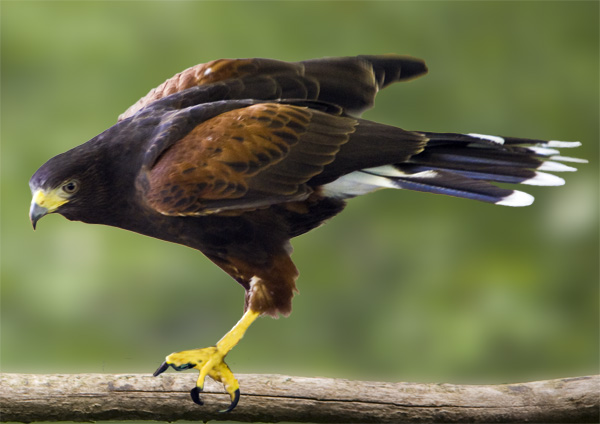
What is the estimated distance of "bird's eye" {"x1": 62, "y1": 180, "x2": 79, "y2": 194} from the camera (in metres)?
2.28

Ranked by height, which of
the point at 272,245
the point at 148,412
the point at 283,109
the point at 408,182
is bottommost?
the point at 148,412

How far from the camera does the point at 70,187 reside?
2.29 m

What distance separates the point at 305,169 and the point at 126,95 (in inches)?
63.3

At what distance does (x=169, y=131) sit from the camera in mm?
2295

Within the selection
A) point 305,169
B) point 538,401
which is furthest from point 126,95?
point 538,401

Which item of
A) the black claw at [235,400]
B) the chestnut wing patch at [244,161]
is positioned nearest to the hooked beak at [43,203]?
the chestnut wing patch at [244,161]

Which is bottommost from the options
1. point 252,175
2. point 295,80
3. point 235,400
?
point 235,400

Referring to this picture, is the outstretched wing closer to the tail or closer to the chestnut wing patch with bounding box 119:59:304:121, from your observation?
the chestnut wing patch with bounding box 119:59:304:121

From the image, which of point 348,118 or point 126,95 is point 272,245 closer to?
point 348,118

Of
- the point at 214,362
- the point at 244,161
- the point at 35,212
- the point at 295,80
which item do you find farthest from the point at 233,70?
the point at 214,362

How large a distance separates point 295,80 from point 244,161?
1.63 feet

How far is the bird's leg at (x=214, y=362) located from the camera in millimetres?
2336

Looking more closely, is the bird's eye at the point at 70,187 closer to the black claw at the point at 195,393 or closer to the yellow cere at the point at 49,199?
the yellow cere at the point at 49,199

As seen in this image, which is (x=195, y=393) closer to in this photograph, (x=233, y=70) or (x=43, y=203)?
(x=43, y=203)
